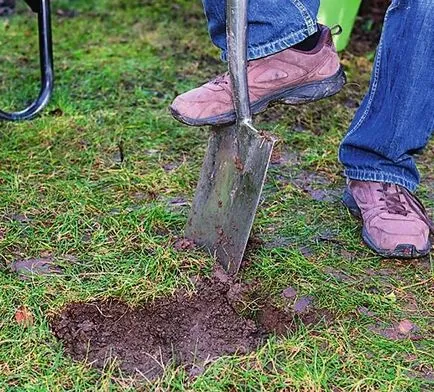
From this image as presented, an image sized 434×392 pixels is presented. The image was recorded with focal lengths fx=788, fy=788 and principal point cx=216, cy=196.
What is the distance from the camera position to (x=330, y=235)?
7.22 ft

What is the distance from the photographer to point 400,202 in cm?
216

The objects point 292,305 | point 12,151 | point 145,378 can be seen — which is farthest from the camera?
point 12,151

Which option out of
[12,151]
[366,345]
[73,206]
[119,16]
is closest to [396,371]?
[366,345]

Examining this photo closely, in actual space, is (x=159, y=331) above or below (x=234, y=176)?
below

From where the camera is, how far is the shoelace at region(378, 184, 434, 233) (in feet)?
7.04

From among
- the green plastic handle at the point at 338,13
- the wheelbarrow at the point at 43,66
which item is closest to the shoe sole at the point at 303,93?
the wheelbarrow at the point at 43,66

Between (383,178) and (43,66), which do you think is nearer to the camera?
(383,178)

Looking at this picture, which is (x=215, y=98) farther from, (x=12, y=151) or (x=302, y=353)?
(x=12, y=151)

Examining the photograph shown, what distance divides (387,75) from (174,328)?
2.84ft

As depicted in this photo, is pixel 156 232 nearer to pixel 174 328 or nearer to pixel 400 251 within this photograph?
pixel 174 328

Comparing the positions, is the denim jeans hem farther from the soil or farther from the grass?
the soil

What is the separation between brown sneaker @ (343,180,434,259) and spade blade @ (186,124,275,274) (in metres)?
0.43

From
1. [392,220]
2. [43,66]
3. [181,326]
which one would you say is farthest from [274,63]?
[43,66]

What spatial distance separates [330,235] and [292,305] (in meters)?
→ 0.39
